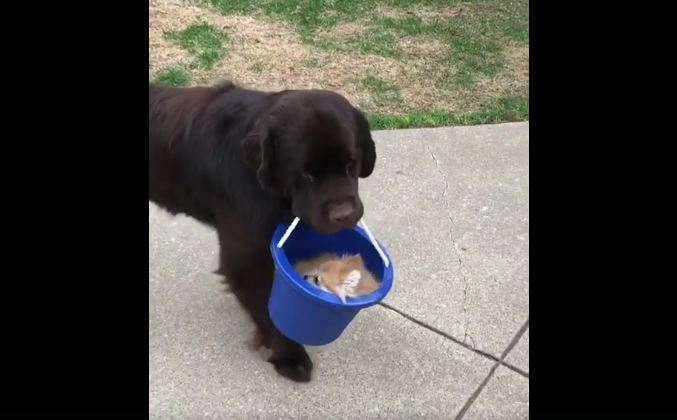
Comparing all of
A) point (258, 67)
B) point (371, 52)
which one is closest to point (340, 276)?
point (258, 67)

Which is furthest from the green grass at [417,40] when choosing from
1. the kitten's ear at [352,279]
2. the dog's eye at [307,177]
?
the dog's eye at [307,177]

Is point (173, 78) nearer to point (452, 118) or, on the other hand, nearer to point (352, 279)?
point (452, 118)

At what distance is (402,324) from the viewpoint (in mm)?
3418

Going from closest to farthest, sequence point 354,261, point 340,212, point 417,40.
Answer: point 340,212
point 354,261
point 417,40

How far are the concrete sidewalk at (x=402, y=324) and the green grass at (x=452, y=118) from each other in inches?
28.4

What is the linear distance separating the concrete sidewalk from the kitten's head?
0.61 m

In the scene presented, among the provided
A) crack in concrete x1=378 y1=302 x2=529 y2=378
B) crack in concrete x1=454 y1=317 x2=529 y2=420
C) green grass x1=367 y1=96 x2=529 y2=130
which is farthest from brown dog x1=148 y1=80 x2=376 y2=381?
green grass x1=367 y1=96 x2=529 y2=130

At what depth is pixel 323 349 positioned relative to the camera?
3.29 meters

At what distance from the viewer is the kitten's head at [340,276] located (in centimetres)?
268

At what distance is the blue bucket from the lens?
2.55m

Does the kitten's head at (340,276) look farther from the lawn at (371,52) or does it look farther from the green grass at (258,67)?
the green grass at (258,67)

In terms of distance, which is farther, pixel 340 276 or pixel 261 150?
pixel 340 276

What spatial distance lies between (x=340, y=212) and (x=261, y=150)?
386 mm
